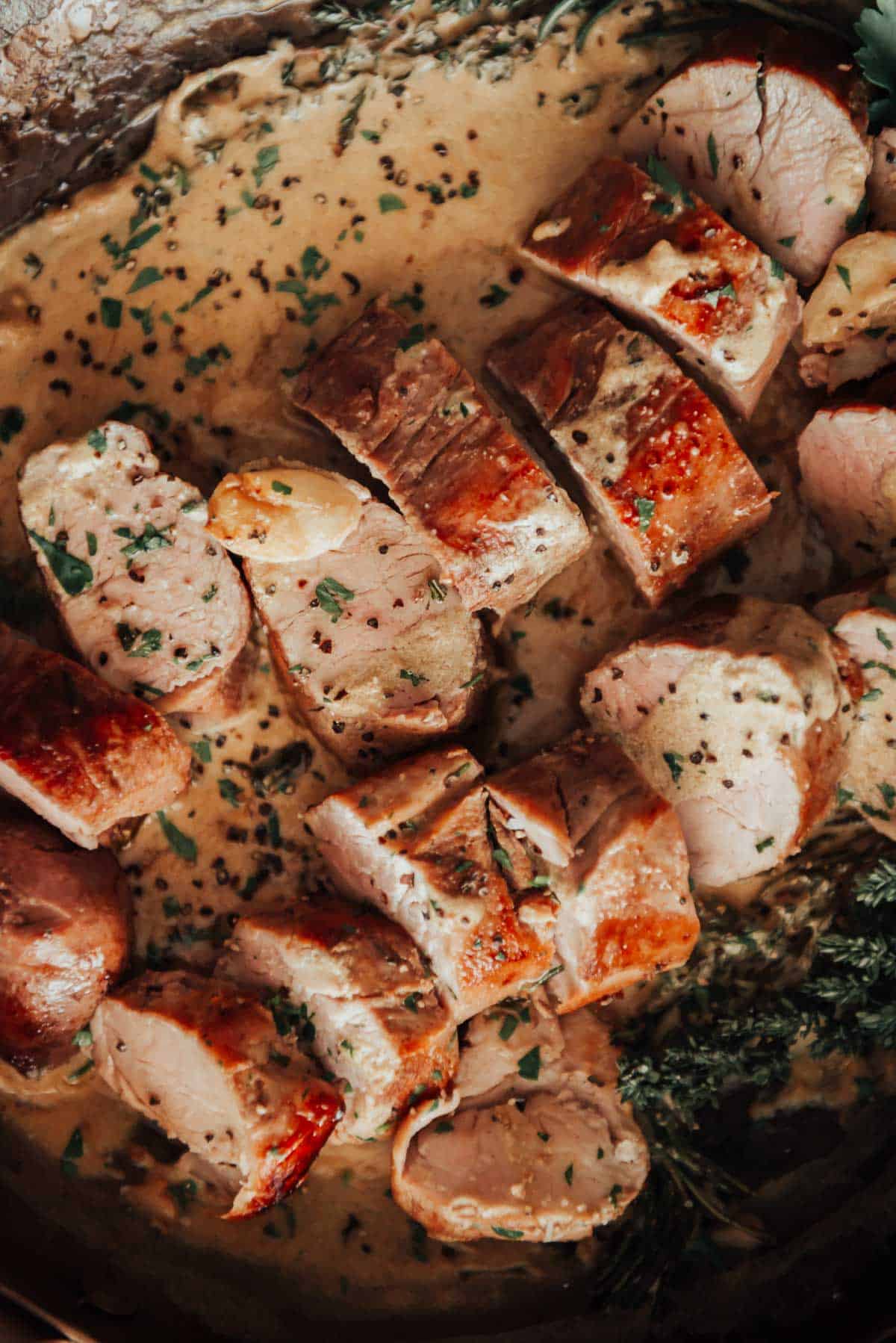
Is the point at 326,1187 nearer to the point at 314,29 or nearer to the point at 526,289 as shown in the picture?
the point at 526,289

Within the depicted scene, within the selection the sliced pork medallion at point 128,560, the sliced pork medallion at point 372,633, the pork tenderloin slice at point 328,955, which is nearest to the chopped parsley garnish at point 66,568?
the sliced pork medallion at point 128,560

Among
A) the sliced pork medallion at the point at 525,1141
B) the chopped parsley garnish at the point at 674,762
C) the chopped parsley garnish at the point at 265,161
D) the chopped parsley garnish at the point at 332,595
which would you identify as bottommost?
the sliced pork medallion at the point at 525,1141

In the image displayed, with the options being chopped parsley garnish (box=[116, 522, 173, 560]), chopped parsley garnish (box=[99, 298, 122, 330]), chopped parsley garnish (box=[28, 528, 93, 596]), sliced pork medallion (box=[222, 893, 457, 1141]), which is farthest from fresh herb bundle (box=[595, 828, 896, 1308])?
chopped parsley garnish (box=[99, 298, 122, 330])

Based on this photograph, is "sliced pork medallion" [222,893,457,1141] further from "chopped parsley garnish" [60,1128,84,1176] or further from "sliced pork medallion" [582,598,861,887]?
"sliced pork medallion" [582,598,861,887]

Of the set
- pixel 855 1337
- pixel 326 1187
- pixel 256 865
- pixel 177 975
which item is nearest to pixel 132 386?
pixel 256 865

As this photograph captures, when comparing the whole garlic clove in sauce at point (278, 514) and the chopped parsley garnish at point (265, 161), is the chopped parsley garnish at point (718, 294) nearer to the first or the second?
the whole garlic clove in sauce at point (278, 514)

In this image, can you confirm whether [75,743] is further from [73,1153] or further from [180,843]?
[73,1153]
